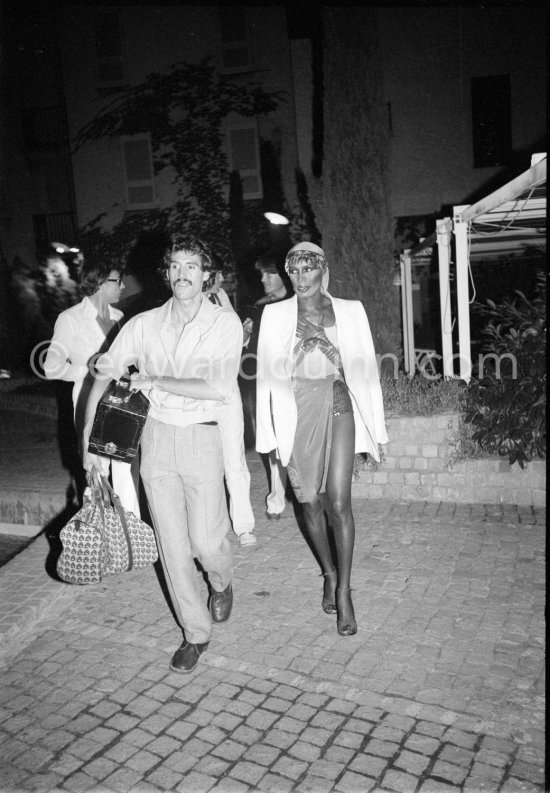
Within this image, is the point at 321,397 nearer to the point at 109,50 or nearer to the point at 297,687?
the point at 297,687

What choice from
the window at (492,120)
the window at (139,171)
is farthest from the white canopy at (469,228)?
the window at (139,171)

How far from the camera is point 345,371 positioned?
142 inches

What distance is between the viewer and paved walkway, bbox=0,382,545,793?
2.55m

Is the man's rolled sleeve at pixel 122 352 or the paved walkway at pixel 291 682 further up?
the man's rolled sleeve at pixel 122 352

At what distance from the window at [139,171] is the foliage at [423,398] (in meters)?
13.6

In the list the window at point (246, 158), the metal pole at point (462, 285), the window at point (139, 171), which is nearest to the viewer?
the metal pole at point (462, 285)

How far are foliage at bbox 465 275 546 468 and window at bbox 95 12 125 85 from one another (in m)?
16.3

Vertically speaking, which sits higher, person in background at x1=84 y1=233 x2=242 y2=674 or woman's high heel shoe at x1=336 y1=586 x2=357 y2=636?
person in background at x1=84 y1=233 x2=242 y2=674

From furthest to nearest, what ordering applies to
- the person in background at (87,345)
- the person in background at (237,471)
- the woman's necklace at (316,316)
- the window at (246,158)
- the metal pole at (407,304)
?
the window at (246,158) < the metal pole at (407,304) < the person in background at (87,345) < the person in background at (237,471) < the woman's necklace at (316,316)

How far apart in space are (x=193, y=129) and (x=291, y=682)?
1694 centimetres

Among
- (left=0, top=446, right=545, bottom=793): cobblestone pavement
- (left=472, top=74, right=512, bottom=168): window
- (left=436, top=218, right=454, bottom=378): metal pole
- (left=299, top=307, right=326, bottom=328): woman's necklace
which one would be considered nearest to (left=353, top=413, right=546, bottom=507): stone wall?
(left=0, top=446, right=545, bottom=793): cobblestone pavement

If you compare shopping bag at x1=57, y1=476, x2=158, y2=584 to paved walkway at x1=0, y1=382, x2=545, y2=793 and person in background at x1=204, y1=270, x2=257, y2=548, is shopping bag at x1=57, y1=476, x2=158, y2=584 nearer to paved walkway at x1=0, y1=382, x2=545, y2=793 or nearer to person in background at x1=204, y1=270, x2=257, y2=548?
paved walkway at x1=0, y1=382, x2=545, y2=793

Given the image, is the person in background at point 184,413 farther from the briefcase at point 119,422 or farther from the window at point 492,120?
the window at point 492,120

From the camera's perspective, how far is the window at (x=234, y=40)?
1730 centimetres
